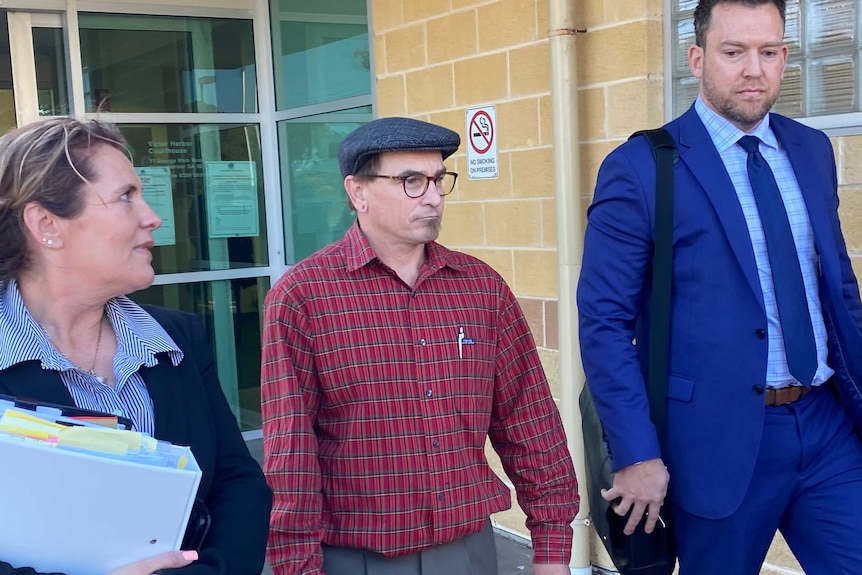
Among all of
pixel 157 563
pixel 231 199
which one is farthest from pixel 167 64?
pixel 157 563

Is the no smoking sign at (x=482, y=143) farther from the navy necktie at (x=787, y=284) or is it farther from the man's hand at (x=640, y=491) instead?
the man's hand at (x=640, y=491)

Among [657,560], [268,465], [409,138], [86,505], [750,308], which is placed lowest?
[657,560]

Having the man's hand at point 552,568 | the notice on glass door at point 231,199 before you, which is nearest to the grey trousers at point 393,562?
the man's hand at point 552,568

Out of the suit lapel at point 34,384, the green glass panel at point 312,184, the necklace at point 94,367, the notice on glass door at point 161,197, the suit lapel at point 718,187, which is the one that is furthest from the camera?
the notice on glass door at point 161,197

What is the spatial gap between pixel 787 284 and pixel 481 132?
101 inches

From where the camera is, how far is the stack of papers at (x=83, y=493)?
1440 millimetres

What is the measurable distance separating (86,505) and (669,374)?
1.55 metres

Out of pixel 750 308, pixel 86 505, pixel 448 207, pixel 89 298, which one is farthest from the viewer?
pixel 448 207

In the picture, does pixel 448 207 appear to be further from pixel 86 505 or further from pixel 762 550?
pixel 86 505

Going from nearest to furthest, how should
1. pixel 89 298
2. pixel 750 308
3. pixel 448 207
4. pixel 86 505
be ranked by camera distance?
pixel 86 505 < pixel 89 298 < pixel 750 308 < pixel 448 207

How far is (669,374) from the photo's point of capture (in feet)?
8.10

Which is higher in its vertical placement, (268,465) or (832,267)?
(832,267)

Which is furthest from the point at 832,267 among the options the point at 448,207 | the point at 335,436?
the point at 448,207

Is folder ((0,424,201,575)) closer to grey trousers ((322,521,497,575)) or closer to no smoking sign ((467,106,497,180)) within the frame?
grey trousers ((322,521,497,575))
